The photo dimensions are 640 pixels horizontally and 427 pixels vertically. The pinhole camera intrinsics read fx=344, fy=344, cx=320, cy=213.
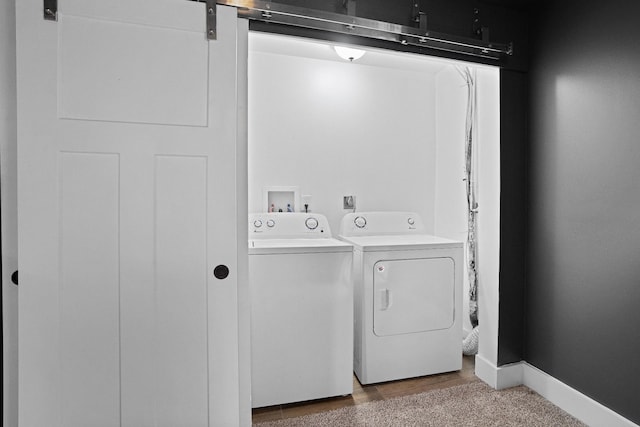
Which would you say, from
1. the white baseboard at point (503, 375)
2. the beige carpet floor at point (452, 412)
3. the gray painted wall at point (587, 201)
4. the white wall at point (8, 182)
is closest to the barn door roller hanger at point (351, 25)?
the white wall at point (8, 182)

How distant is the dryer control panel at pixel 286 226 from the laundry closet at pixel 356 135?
32 cm

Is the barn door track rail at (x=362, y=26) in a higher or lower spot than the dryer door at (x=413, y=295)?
higher

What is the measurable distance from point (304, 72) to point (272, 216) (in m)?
1.22

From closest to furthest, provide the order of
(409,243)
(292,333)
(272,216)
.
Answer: (292,333) → (409,243) → (272,216)

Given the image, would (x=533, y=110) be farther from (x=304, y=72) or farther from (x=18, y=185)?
(x=18, y=185)

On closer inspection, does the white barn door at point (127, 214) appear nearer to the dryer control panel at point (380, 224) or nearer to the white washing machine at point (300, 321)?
the white washing machine at point (300, 321)

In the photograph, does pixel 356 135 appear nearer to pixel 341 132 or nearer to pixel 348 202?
pixel 341 132

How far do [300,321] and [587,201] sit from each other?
5.47 ft

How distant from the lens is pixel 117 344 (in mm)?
1397

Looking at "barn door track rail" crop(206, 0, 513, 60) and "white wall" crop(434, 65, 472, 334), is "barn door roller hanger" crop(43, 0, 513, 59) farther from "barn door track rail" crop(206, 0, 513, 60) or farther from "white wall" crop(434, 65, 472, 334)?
"white wall" crop(434, 65, 472, 334)

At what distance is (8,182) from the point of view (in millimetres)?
1346

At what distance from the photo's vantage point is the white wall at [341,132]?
8.87 ft

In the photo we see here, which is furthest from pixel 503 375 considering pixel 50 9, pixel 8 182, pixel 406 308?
pixel 50 9

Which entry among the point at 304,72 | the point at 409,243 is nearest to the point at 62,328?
the point at 409,243
